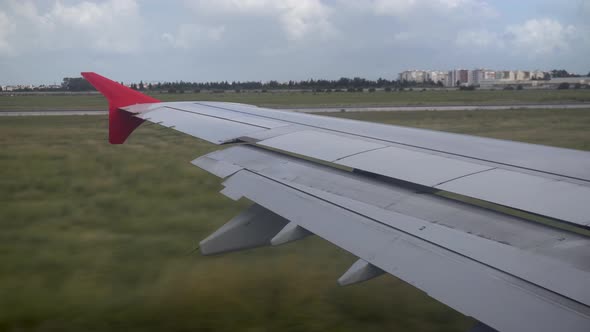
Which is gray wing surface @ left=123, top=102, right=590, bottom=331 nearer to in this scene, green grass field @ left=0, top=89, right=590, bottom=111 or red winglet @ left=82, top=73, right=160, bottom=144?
red winglet @ left=82, top=73, right=160, bottom=144

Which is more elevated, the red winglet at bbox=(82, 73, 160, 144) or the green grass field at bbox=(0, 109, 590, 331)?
the red winglet at bbox=(82, 73, 160, 144)

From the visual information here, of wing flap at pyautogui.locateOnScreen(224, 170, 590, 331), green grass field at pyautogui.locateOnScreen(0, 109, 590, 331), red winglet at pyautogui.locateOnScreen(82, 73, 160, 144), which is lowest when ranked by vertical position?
green grass field at pyautogui.locateOnScreen(0, 109, 590, 331)

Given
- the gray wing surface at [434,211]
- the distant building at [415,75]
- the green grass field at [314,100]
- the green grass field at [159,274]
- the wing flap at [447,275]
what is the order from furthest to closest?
the distant building at [415,75] → the green grass field at [314,100] → the green grass field at [159,274] → the gray wing surface at [434,211] → the wing flap at [447,275]

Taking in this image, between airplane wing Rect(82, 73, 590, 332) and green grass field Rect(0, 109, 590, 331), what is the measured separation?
0.41 m

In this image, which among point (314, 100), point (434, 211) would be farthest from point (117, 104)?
point (314, 100)

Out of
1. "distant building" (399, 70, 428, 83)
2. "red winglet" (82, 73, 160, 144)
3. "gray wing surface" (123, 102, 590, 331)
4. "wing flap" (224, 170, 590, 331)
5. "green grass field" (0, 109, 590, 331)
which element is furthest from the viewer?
"distant building" (399, 70, 428, 83)

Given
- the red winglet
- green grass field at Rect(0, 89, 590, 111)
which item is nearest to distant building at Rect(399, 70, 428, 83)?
green grass field at Rect(0, 89, 590, 111)

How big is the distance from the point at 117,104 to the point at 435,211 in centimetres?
402

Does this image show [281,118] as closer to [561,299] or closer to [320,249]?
[320,249]

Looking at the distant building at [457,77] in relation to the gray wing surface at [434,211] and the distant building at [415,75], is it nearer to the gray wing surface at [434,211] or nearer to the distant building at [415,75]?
the distant building at [415,75]

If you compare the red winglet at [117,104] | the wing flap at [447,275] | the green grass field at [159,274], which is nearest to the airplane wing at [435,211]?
the wing flap at [447,275]

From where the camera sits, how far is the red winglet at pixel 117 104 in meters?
5.14

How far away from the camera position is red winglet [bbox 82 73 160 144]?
16.9 feet

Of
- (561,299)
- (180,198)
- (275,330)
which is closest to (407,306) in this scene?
(275,330)
